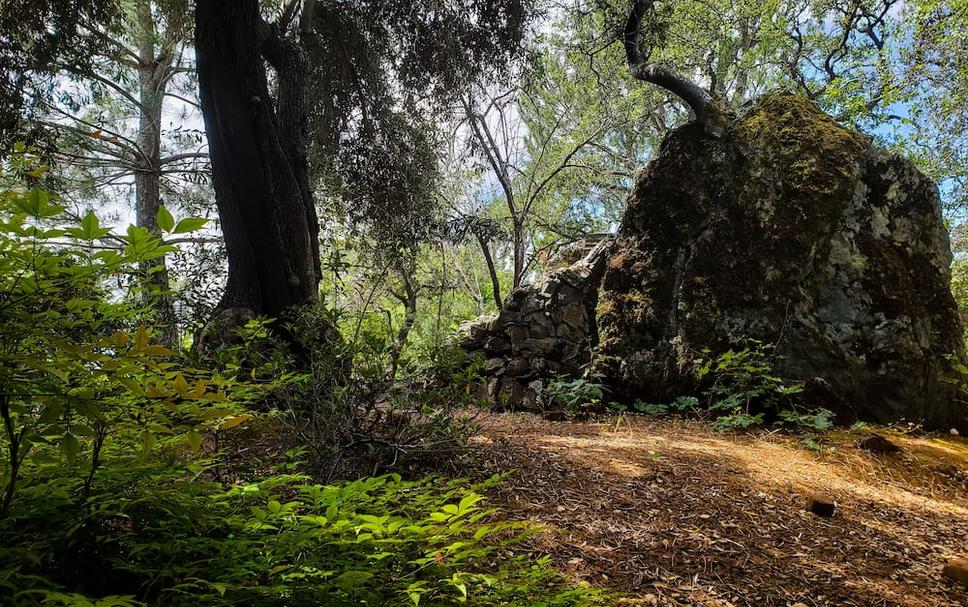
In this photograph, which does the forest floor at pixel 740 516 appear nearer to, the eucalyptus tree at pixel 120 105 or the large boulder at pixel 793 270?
the large boulder at pixel 793 270

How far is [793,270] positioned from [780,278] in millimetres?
143

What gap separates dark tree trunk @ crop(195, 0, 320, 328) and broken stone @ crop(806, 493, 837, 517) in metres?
3.75

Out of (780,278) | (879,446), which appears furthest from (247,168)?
(879,446)

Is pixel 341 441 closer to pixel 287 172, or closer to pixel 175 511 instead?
pixel 175 511

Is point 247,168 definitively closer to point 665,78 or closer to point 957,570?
point 665,78

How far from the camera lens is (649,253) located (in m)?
5.59

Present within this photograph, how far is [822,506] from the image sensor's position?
2.50m

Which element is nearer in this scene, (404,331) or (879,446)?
(879,446)

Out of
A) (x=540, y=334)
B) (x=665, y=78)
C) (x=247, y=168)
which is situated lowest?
(x=540, y=334)

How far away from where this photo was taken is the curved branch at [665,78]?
5.61m

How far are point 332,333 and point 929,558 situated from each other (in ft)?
10.4

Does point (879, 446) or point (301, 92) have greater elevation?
point (301, 92)

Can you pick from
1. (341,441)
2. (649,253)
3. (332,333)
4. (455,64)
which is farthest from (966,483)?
(455,64)

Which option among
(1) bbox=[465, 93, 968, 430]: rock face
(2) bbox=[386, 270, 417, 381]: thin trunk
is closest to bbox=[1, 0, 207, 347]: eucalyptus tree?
(2) bbox=[386, 270, 417, 381]: thin trunk
